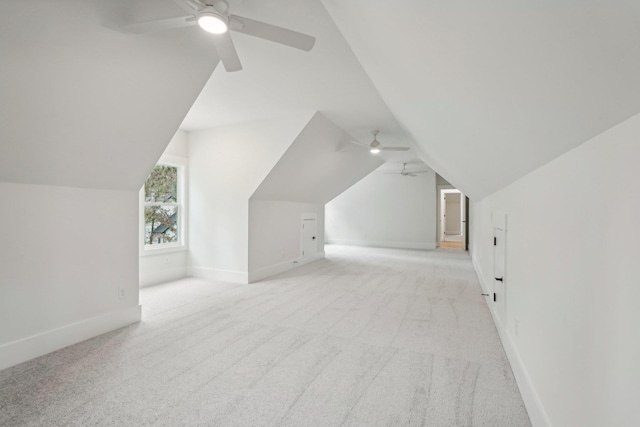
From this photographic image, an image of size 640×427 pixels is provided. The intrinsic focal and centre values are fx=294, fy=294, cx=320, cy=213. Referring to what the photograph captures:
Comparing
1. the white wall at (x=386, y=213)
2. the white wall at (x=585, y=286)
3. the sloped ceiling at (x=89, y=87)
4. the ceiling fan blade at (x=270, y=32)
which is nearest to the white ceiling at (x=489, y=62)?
the white wall at (x=585, y=286)

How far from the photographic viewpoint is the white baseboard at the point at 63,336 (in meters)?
2.43

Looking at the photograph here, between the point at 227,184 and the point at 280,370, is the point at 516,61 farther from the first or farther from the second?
the point at 227,184

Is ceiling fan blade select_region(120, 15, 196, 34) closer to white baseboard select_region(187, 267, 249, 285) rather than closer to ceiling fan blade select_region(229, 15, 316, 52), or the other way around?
ceiling fan blade select_region(229, 15, 316, 52)

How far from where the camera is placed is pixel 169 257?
531 centimetres

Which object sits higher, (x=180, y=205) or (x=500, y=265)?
(x=180, y=205)

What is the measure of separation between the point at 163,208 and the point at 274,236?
209 cm

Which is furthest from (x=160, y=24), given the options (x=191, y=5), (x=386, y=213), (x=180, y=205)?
(x=386, y=213)

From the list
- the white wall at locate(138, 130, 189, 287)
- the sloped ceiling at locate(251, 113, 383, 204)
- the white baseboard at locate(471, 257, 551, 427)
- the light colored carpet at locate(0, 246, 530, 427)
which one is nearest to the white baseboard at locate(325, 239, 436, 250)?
the sloped ceiling at locate(251, 113, 383, 204)

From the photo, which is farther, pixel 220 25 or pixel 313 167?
pixel 313 167

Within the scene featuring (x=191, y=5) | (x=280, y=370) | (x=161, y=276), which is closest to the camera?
(x=191, y=5)

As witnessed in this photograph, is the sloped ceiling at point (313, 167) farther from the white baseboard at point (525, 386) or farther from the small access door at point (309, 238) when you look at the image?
the white baseboard at point (525, 386)

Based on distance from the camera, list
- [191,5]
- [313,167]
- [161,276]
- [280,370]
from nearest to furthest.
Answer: [191,5] → [280,370] → [161,276] → [313,167]

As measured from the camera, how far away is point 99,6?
1.85 m

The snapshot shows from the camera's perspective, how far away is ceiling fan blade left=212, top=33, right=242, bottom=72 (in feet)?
6.31
